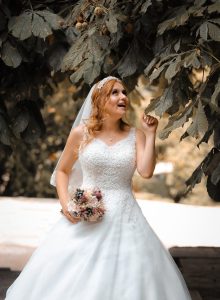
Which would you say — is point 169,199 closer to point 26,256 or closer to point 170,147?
point 170,147

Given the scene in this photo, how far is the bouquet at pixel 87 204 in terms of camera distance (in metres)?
3.30

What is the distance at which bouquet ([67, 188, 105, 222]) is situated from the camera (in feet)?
10.8

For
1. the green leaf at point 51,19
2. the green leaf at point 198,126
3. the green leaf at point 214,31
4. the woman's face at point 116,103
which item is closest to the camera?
the green leaf at point 198,126

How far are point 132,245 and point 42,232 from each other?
5.05 m

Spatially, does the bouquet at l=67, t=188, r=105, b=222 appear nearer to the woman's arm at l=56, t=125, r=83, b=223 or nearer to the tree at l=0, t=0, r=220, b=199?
the woman's arm at l=56, t=125, r=83, b=223

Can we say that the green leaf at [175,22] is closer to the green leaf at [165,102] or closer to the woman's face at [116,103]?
the green leaf at [165,102]

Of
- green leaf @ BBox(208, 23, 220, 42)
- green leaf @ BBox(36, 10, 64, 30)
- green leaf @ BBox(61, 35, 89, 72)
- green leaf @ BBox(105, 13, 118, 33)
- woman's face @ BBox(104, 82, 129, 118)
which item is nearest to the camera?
green leaf @ BBox(208, 23, 220, 42)

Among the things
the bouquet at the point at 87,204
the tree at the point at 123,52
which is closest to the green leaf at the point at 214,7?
the tree at the point at 123,52

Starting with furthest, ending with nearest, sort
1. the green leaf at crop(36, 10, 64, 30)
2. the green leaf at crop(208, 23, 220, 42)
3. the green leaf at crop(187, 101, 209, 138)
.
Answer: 1. the green leaf at crop(36, 10, 64, 30)
2. the green leaf at crop(208, 23, 220, 42)
3. the green leaf at crop(187, 101, 209, 138)

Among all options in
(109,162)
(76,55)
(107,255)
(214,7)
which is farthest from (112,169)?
(214,7)

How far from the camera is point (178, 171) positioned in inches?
491

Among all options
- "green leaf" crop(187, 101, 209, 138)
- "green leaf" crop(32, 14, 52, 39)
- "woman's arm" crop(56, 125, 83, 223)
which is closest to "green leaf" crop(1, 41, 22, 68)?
"green leaf" crop(32, 14, 52, 39)

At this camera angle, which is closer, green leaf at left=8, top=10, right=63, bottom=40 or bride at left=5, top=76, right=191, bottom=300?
bride at left=5, top=76, right=191, bottom=300

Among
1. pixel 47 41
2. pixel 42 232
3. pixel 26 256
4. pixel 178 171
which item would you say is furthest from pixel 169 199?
pixel 47 41
